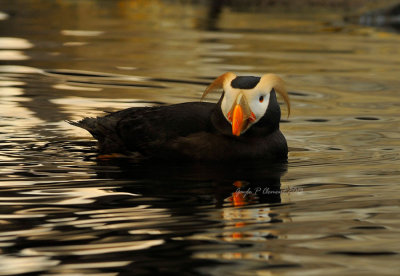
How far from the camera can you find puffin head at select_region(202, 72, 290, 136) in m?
6.12

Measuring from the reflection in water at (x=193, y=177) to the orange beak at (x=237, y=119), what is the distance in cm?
29

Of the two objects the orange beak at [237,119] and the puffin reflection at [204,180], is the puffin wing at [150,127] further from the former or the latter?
the orange beak at [237,119]

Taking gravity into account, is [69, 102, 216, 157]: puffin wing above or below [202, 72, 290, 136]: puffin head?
below

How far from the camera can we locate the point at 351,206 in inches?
211

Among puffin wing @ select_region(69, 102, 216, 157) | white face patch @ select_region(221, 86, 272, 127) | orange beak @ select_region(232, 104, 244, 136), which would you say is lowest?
puffin wing @ select_region(69, 102, 216, 157)

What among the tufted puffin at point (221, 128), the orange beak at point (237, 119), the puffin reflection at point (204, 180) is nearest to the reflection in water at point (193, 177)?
the puffin reflection at point (204, 180)

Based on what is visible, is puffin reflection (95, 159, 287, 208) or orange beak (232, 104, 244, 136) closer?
puffin reflection (95, 159, 287, 208)

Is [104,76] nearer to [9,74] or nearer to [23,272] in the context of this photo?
[9,74]

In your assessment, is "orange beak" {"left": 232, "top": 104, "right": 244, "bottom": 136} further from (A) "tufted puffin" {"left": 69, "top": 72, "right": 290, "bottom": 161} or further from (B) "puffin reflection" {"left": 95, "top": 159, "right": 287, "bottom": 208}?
(B) "puffin reflection" {"left": 95, "top": 159, "right": 287, "bottom": 208}

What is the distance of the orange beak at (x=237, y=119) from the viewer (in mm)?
6102

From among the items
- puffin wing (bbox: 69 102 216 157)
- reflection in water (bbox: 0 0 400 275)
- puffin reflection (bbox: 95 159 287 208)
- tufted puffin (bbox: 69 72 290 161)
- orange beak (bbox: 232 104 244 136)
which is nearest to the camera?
reflection in water (bbox: 0 0 400 275)

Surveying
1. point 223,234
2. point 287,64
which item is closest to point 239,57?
point 287,64

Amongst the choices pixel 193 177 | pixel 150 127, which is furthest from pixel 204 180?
pixel 150 127

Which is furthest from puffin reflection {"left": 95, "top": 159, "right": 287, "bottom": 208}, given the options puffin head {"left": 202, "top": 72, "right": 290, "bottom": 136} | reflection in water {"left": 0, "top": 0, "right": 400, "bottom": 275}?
puffin head {"left": 202, "top": 72, "right": 290, "bottom": 136}
